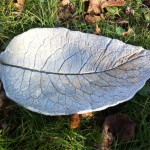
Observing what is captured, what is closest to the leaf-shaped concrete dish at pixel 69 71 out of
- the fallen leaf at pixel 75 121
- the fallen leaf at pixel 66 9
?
the fallen leaf at pixel 75 121

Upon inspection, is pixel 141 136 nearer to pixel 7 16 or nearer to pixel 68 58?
pixel 68 58

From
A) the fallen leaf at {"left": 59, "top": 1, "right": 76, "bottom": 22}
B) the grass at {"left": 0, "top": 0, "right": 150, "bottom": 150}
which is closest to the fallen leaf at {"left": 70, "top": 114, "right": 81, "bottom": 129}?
the grass at {"left": 0, "top": 0, "right": 150, "bottom": 150}

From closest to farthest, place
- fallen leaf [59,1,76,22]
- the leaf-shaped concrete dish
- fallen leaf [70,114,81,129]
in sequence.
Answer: the leaf-shaped concrete dish
fallen leaf [70,114,81,129]
fallen leaf [59,1,76,22]

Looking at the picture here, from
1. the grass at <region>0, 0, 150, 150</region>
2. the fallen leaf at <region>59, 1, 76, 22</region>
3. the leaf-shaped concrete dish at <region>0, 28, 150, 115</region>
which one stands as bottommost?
the grass at <region>0, 0, 150, 150</region>

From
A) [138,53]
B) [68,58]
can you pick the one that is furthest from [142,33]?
[68,58]

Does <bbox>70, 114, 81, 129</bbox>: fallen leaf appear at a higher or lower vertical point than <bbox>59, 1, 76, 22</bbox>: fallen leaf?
lower

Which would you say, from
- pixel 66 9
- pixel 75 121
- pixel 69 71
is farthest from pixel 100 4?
pixel 75 121

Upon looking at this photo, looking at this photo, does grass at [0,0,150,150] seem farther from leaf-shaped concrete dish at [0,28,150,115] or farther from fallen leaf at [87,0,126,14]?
fallen leaf at [87,0,126,14]

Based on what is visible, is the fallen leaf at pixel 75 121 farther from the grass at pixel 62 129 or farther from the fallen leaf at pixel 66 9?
the fallen leaf at pixel 66 9

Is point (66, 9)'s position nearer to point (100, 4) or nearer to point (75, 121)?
point (100, 4)
